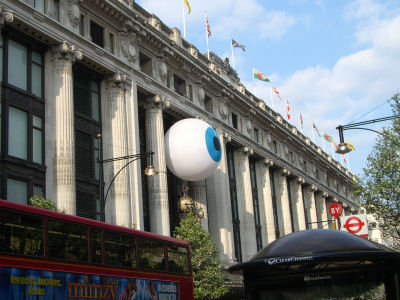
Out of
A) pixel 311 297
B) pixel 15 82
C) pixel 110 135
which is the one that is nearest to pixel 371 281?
pixel 311 297

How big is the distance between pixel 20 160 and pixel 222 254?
71.6 ft

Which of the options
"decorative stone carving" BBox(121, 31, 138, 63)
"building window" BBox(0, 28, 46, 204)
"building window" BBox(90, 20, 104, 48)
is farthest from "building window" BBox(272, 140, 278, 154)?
"building window" BBox(0, 28, 46, 204)

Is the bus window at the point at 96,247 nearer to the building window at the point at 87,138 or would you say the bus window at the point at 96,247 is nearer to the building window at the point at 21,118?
the building window at the point at 21,118

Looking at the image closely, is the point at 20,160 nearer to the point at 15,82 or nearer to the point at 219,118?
the point at 15,82

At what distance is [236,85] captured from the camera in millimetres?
54969

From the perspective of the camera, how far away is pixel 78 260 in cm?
1570

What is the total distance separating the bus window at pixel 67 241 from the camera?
48.6ft

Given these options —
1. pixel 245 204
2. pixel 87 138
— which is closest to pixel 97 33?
pixel 87 138

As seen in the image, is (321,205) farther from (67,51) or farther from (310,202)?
(67,51)

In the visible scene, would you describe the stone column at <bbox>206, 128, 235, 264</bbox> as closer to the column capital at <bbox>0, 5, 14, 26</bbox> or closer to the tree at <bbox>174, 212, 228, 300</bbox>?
the tree at <bbox>174, 212, 228, 300</bbox>

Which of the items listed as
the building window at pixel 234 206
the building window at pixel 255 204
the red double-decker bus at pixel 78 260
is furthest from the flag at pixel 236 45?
the red double-decker bus at pixel 78 260

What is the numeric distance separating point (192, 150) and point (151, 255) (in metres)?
16.9

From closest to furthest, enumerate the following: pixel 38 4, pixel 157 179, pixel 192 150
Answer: pixel 38 4 < pixel 192 150 < pixel 157 179

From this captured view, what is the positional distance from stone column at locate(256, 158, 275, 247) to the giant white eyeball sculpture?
20.6 m
